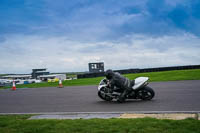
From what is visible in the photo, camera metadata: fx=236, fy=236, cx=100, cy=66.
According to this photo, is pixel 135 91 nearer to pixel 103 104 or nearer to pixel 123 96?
pixel 123 96

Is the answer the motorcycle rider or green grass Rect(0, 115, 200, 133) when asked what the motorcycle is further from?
green grass Rect(0, 115, 200, 133)

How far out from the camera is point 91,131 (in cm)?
507

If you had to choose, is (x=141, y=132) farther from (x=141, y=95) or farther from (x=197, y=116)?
(x=141, y=95)

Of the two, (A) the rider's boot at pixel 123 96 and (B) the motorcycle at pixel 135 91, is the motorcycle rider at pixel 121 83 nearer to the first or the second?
(A) the rider's boot at pixel 123 96

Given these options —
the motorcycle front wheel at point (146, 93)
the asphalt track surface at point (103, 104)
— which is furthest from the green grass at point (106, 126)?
the motorcycle front wheel at point (146, 93)

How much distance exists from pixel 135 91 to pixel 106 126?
479 cm

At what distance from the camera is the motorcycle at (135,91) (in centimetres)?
978

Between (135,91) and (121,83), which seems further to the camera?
(135,91)

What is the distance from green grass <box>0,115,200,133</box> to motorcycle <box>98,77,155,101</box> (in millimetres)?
3988

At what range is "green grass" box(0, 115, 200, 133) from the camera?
16.2ft

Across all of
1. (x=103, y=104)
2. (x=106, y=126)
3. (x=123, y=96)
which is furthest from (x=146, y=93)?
→ (x=106, y=126)

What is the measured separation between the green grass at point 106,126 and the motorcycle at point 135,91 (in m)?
3.99

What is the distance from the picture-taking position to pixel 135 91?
997 centimetres

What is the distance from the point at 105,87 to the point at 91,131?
522cm
